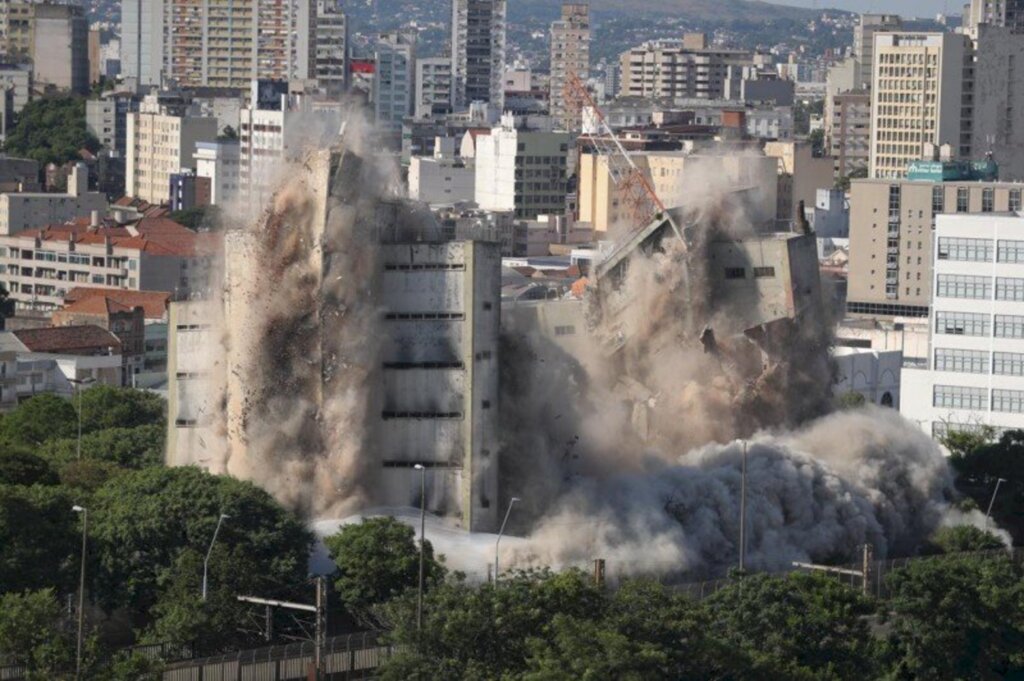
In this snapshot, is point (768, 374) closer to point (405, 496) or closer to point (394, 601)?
point (405, 496)

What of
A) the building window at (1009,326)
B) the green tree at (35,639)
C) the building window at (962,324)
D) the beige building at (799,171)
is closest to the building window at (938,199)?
the building window at (962,324)

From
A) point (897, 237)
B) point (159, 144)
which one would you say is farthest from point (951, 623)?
point (159, 144)

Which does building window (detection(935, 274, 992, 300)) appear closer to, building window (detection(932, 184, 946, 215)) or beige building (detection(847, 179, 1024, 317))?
building window (detection(932, 184, 946, 215))

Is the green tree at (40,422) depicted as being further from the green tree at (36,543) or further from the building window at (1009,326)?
the building window at (1009,326)

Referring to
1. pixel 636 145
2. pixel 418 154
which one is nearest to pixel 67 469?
pixel 636 145

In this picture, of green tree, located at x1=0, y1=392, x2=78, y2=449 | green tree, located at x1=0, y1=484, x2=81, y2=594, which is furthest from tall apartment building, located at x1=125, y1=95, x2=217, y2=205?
green tree, located at x1=0, y1=484, x2=81, y2=594

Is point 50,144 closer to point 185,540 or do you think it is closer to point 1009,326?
point 1009,326
